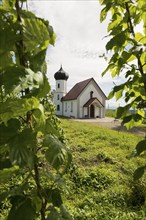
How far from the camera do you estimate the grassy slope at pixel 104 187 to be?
466 centimetres

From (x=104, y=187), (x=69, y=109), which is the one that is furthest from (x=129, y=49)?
(x=69, y=109)

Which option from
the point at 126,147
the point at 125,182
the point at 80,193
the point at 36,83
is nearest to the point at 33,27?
the point at 36,83

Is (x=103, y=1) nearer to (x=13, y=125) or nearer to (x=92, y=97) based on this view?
(x=13, y=125)

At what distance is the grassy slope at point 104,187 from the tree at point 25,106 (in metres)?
3.18

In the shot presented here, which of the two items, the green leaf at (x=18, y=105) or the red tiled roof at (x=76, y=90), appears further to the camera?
the red tiled roof at (x=76, y=90)

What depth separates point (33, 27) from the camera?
1000 millimetres

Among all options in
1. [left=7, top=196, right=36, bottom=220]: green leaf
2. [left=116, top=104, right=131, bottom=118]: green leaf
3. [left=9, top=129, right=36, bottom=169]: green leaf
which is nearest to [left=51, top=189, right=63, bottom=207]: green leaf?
[left=7, top=196, right=36, bottom=220]: green leaf

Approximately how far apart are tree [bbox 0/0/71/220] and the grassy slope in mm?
3179

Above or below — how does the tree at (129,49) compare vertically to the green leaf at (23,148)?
above

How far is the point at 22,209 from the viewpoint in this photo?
971mm

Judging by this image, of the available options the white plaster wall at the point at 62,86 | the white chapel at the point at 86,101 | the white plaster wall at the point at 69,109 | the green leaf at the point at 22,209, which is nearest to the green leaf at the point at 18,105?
the green leaf at the point at 22,209

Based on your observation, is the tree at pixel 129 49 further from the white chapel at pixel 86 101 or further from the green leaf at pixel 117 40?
the white chapel at pixel 86 101

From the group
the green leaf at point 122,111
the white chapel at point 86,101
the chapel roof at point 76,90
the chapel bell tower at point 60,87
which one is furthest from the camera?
the chapel bell tower at point 60,87

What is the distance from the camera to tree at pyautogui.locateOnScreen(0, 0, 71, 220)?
2.90 ft
